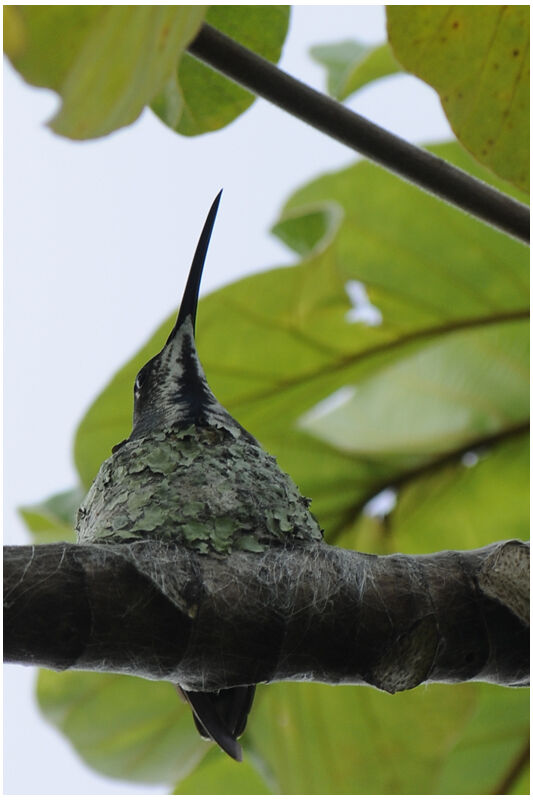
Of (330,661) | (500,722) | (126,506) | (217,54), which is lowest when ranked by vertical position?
(500,722)

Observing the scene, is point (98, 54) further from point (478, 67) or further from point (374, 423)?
point (374, 423)

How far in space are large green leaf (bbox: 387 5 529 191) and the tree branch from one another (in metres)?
0.73

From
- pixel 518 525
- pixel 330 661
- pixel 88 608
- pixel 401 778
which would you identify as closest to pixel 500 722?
pixel 401 778

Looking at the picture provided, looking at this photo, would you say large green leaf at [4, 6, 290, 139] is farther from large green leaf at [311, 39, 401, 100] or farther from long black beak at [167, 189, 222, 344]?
large green leaf at [311, 39, 401, 100]

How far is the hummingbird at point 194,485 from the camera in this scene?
1612mm

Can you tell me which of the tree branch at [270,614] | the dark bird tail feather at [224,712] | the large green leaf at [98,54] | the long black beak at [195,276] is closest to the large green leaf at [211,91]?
the long black beak at [195,276]

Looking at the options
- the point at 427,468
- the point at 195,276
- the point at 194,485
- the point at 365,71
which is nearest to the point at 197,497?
the point at 194,485

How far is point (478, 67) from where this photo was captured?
1.68 meters

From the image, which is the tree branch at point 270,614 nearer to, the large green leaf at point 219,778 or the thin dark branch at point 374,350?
the thin dark branch at point 374,350

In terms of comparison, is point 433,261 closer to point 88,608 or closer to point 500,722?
point 500,722

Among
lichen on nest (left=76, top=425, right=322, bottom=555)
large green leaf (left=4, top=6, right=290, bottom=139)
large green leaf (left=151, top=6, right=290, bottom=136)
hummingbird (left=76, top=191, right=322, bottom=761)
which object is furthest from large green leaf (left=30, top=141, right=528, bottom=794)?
large green leaf (left=4, top=6, right=290, bottom=139)

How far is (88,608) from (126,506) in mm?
612

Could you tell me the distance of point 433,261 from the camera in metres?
2.78

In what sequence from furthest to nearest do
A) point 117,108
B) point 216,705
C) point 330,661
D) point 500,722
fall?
point 500,722
point 216,705
point 330,661
point 117,108
